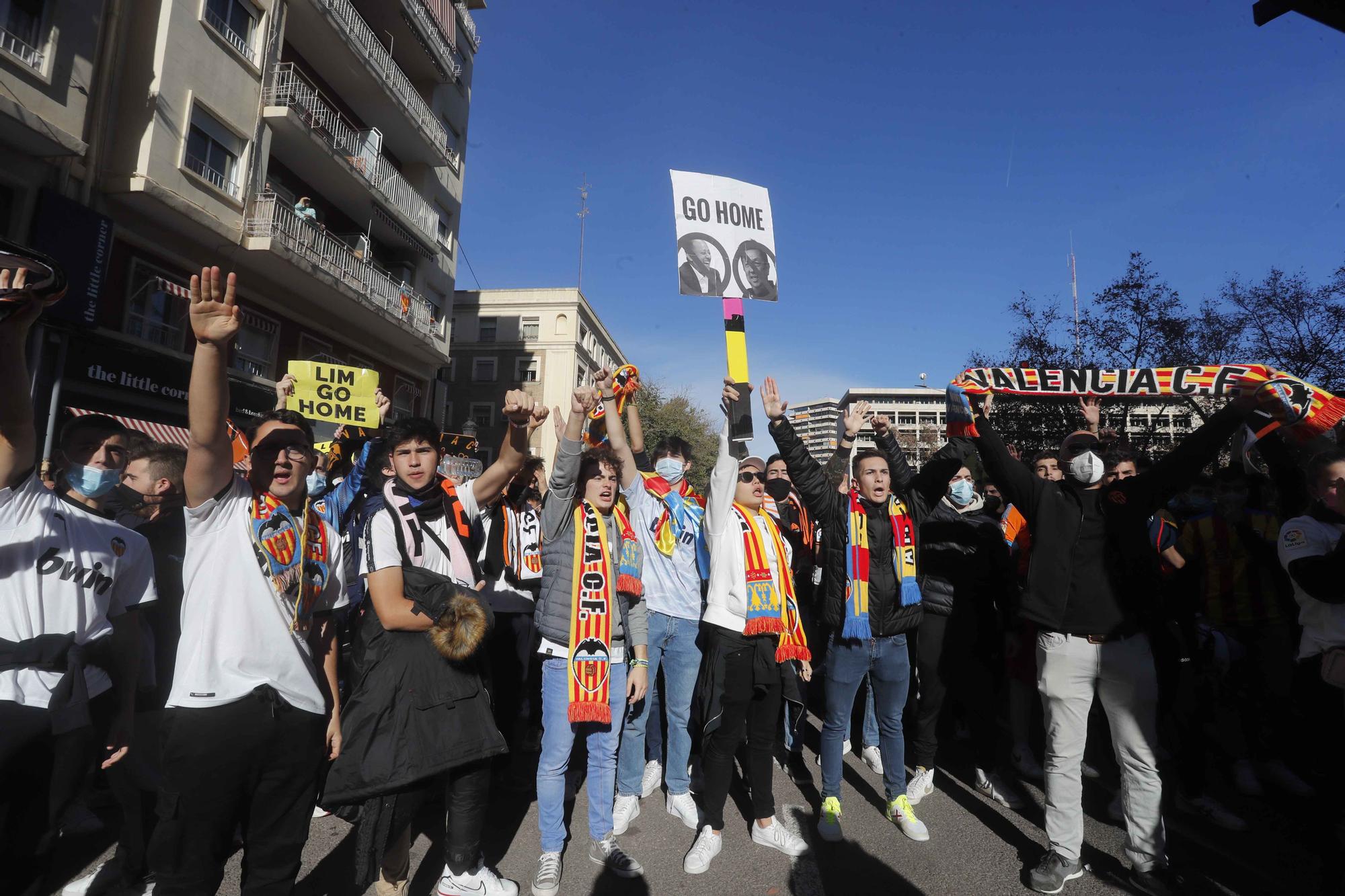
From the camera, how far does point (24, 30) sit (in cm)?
941

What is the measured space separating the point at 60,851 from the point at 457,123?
22933mm

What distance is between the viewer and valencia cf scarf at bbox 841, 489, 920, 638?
4066 mm

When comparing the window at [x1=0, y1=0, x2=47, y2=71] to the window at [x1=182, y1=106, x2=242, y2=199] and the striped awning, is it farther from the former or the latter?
the striped awning

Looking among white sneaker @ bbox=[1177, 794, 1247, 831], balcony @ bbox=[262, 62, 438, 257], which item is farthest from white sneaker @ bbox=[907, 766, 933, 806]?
balcony @ bbox=[262, 62, 438, 257]

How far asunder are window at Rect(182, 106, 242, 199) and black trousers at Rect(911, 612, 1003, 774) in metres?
13.2

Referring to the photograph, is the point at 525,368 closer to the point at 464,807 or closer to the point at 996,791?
the point at 996,791

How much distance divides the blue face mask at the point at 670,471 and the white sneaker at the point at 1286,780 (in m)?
4.34

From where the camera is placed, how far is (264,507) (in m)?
2.48

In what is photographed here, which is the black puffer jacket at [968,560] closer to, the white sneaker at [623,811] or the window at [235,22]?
the white sneaker at [623,811]

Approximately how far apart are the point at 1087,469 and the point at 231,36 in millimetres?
15537

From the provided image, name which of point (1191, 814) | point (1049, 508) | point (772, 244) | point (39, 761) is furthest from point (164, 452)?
point (1191, 814)

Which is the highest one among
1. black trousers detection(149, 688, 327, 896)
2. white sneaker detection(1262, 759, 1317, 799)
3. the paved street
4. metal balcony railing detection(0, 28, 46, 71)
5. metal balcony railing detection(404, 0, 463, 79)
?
metal balcony railing detection(404, 0, 463, 79)

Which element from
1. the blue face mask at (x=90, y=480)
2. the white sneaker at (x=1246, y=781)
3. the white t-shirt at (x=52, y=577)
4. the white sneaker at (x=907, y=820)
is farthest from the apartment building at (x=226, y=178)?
the white sneaker at (x=1246, y=781)

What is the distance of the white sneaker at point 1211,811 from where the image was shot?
4.07 metres
